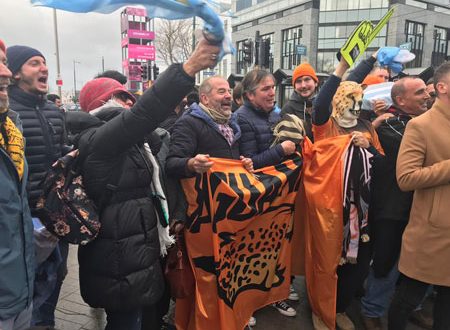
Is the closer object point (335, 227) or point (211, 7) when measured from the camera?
point (211, 7)

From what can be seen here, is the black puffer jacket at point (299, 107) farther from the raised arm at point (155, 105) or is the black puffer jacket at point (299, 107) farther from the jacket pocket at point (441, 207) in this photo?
the raised arm at point (155, 105)

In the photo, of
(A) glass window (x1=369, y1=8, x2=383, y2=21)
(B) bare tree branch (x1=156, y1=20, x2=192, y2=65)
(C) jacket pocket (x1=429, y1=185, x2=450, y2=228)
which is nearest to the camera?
(C) jacket pocket (x1=429, y1=185, x2=450, y2=228)

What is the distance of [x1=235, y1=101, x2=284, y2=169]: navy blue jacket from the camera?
2.79 meters

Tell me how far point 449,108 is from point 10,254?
250 centimetres

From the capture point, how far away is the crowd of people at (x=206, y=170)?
1.71 meters

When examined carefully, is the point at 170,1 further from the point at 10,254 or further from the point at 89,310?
the point at 89,310

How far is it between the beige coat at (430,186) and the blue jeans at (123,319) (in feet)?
5.73

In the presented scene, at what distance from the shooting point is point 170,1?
54.0 inches

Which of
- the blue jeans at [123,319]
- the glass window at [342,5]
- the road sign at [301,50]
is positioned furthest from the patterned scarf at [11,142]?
the glass window at [342,5]

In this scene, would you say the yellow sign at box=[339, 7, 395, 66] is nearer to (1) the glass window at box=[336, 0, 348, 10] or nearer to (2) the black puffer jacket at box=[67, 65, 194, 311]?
(2) the black puffer jacket at box=[67, 65, 194, 311]

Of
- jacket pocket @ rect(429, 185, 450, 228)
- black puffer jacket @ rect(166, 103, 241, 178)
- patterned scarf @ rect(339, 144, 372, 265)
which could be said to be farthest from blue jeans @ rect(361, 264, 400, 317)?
black puffer jacket @ rect(166, 103, 241, 178)

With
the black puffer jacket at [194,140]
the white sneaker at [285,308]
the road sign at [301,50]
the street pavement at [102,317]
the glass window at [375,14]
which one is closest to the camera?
the black puffer jacket at [194,140]

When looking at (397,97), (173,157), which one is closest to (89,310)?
(173,157)

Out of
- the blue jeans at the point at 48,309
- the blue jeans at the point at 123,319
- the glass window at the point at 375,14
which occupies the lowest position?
the blue jeans at the point at 48,309
